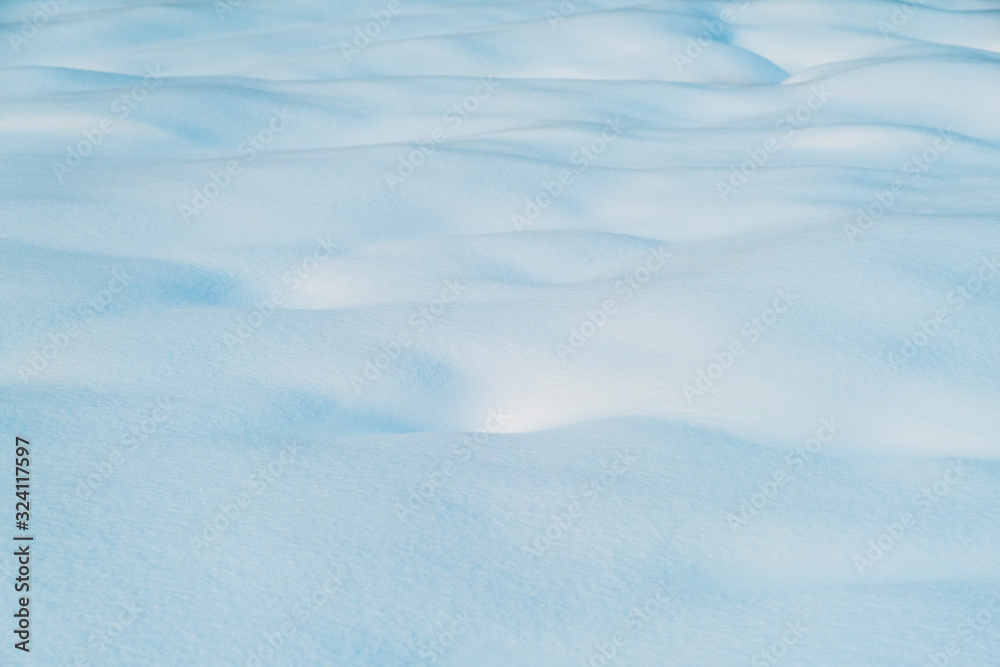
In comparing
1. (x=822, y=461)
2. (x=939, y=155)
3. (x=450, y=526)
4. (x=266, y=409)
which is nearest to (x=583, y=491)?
(x=450, y=526)

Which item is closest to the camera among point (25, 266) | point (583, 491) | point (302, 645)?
point (302, 645)

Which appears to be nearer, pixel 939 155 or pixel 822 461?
pixel 822 461

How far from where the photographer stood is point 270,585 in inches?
30.1

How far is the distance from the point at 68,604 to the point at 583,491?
0.49 m

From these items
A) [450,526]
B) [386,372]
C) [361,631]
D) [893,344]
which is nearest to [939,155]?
[893,344]

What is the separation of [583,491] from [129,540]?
45 centimetres

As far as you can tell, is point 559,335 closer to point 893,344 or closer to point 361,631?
point 893,344

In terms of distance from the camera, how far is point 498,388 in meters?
1.16

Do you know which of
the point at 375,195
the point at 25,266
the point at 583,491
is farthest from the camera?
the point at 375,195

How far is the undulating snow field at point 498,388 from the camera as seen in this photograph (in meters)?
0.75

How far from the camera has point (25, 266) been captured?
4.48 feet

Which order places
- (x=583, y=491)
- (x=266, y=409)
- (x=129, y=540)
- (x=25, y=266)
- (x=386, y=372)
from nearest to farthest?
1. (x=129, y=540)
2. (x=583, y=491)
3. (x=266, y=409)
4. (x=386, y=372)
5. (x=25, y=266)

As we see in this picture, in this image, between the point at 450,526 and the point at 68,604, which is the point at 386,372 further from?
the point at 68,604

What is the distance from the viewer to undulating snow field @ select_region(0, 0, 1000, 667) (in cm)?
75
